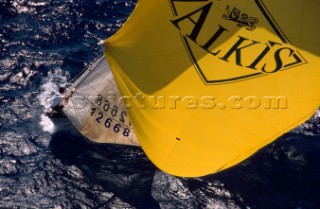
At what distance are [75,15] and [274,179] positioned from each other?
865 inches

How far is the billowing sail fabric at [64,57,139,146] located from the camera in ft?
93.7

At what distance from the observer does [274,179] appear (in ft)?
90.9

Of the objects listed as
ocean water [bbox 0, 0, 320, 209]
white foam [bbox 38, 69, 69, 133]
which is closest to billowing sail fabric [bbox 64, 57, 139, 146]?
ocean water [bbox 0, 0, 320, 209]

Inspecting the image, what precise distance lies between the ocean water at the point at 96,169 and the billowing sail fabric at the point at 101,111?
→ 1.23m

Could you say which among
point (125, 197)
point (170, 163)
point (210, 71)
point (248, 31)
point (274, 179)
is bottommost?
point (125, 197)

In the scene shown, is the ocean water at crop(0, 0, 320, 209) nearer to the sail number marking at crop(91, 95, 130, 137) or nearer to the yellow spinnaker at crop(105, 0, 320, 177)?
the sail number marking at crop(91, 95, 130, 137)

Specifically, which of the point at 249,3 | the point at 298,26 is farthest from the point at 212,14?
the point at 298,26

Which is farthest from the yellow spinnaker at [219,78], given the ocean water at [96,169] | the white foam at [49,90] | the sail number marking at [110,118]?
the white foam at [49,90]

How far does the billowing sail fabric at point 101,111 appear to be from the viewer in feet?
93.7

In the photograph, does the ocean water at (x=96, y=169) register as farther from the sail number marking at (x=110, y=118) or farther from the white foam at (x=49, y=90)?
the sail number marking at (x=110, y=118)

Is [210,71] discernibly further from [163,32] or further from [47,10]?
[47,10]

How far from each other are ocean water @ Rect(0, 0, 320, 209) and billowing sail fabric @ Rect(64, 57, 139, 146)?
1229 millimetres

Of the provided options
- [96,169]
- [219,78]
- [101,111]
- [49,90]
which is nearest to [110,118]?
[101,111]

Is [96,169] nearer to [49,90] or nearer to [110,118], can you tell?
[110,118]
